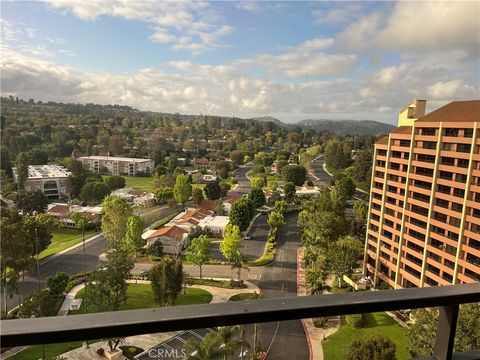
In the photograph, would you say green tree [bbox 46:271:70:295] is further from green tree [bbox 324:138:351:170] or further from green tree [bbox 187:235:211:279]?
green tree [bbox 324:138:351:170]

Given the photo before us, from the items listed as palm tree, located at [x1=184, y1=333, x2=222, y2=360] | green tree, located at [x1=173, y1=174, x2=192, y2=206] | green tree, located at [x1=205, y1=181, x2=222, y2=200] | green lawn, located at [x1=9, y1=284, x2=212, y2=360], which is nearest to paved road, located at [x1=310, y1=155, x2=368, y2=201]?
green tree, located at [x1=205, y1=181, x2=222, y2=200]

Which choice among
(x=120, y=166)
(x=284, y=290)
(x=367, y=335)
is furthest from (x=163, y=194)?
(x=367, y=335)

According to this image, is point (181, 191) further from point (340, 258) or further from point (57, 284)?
point (340, 258)

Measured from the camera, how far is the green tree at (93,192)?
17.7m

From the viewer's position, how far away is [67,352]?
20.3ft

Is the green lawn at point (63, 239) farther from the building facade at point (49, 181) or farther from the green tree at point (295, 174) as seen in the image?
the green tree at point (295, 174)

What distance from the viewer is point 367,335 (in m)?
6.75

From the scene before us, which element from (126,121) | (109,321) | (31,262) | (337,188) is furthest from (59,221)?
(126,121)

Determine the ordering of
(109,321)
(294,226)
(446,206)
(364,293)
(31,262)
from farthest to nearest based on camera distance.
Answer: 1. (294,226)
2. (31,262)
3. (446,206)
4. (364,293)
5. (109,321)

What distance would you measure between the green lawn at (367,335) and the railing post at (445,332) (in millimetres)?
6633

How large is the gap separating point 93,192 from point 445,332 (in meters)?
18.7

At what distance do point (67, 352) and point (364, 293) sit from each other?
693 centimetres

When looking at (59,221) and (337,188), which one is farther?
(337,188)

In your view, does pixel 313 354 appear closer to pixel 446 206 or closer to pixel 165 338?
pixel 165 338
